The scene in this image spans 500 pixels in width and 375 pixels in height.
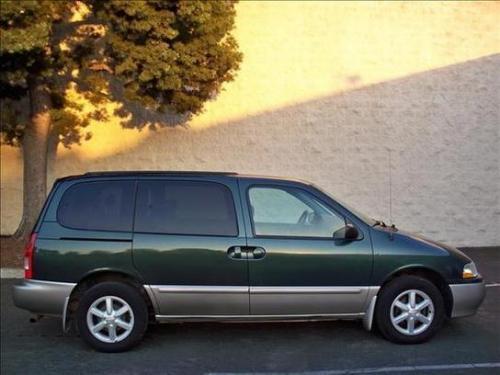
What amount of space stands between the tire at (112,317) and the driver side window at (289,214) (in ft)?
4.20

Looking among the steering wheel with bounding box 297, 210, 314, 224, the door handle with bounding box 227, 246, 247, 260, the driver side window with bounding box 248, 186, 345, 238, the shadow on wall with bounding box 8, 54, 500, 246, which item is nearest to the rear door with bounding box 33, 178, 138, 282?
the door handle with bounding box 227, 246, 247, 260

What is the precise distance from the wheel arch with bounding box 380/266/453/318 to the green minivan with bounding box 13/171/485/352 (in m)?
0.01

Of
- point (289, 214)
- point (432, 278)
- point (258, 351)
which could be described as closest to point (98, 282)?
point (258, 351)

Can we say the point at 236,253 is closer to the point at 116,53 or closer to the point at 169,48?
the point at 169,48

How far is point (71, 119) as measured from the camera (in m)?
10.5

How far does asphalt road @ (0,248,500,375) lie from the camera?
17.3ft

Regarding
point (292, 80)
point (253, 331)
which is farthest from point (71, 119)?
point (253, 331)

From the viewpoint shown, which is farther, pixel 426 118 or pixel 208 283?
pixel 426 118

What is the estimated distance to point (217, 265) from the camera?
18.5 ft

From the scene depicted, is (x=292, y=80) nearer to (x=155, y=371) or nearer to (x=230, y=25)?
(x=230, y=25)

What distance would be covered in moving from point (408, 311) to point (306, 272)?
1.02 metres

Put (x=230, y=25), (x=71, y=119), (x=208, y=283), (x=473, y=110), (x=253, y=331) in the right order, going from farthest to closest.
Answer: (x=473, y=110) < (x=71, y=119) < (x=230, y=25) < (x=253, y=331) < (x=208, y=283)

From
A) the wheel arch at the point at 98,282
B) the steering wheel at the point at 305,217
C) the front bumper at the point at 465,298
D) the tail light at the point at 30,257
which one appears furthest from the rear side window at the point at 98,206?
the front bumper at the point at 465,298

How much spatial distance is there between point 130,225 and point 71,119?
5.30m
